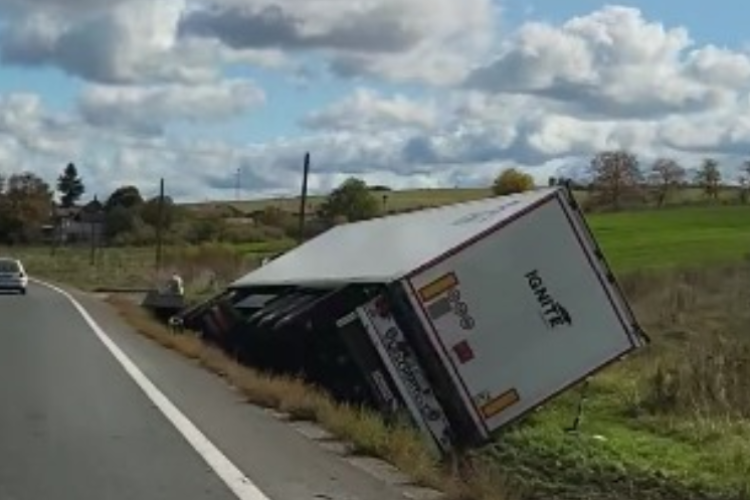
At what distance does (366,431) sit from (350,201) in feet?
264

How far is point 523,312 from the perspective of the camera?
16.2m

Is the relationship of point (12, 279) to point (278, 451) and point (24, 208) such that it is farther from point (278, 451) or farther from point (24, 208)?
point (24, 208)

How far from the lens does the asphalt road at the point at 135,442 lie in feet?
35.2

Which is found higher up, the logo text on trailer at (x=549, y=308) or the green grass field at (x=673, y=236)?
the green grass field at (x=673, y=236)

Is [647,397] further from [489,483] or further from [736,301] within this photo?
[736,301]

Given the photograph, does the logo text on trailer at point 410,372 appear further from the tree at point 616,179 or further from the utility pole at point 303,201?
the tree at point 616,179

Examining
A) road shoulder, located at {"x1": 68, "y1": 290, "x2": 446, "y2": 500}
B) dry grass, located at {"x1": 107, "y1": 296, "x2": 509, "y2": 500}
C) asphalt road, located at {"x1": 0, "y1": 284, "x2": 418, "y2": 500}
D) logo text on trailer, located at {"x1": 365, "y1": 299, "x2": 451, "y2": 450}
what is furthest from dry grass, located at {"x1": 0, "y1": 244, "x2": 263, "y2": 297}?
logo text on trailer, located at {"x1": 365, "y1": 299, "x2": 451, "y2": 450}

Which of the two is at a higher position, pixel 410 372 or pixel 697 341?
pixel 410 372

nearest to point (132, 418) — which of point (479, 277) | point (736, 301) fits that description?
point (479, 277)

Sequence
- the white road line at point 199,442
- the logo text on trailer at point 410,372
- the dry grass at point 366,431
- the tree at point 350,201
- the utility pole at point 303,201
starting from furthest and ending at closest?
1. the tree at point 350,201
2. the utility pole at point 303,201
3. the logo text on trailer at point 410,372
4. the dry grass at point 366,431
5. the white road line at point 199,442

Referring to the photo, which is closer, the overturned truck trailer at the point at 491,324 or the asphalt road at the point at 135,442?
the asphalt road at the point at 135,442

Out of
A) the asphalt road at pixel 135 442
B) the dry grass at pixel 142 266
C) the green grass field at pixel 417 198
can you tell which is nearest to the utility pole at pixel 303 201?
the dry grass at pixel 142 266

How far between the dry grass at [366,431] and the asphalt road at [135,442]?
32 centimetres

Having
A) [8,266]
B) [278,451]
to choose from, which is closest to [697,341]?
[278,451]
